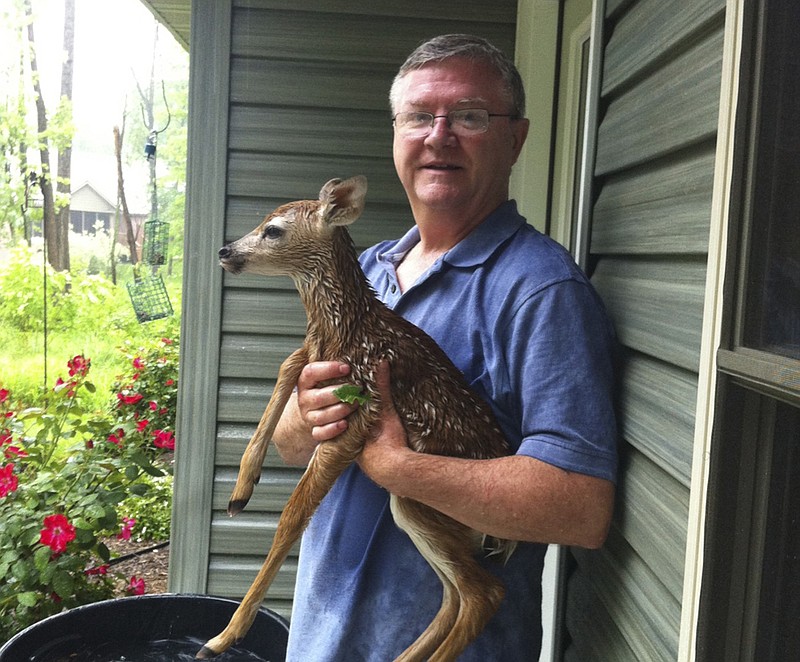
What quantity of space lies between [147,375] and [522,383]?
190 inches

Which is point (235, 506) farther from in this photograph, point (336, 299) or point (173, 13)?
point (173, 13)

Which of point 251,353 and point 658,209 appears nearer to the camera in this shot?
point 658,209

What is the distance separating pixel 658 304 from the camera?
4.48ft

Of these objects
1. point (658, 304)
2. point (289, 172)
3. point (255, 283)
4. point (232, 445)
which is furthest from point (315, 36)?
point (658, 304)

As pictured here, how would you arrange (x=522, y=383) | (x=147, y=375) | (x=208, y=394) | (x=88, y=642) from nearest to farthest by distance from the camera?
(x=522, y=383) → (x=88, y=642) → (x=208, y=394) → (x=147, y=375)

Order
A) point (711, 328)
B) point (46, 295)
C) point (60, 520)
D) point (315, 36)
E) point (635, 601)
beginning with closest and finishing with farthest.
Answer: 1. point (711, 328)
2. point (635, 601)
3. point (60, 520)
4. point (315, 36)
5. point (46, 295)

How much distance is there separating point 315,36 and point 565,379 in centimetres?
212

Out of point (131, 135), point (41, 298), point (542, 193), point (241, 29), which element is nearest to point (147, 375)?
point (41, 298)

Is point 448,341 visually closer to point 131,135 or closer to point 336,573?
point 336,573

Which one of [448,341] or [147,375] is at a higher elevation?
[448,341]

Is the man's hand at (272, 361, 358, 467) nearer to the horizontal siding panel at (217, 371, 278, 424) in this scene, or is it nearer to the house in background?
the house in background

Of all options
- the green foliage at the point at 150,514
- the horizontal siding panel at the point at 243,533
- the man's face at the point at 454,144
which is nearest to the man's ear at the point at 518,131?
the man's face at the point at 454,144

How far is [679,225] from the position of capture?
1286 mm

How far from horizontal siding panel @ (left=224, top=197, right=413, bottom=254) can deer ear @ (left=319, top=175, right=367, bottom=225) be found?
5.21 feet
